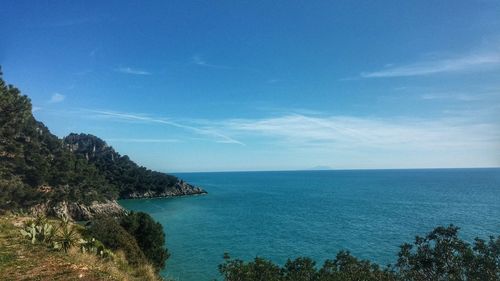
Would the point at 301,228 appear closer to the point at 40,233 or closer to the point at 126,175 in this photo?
the point at 40,233

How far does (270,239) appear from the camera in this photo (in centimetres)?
6444

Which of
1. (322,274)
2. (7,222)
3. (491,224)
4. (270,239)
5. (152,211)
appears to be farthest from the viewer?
(152,211)

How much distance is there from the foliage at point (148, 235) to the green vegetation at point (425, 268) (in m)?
21.4

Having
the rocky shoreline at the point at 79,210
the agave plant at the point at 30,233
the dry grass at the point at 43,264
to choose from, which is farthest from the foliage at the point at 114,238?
the rocky shoreline at the point at 79,210

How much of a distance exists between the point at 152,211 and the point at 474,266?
96882mm

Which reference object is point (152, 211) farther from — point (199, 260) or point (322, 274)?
point (322, 274)

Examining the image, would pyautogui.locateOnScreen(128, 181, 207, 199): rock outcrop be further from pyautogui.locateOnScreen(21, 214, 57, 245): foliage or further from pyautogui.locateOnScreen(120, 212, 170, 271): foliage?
pyautogui.locateOnScreen(21, 214, 57, 245): foliage

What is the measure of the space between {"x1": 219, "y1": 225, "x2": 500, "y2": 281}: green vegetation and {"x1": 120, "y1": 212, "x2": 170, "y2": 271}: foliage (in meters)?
21.4

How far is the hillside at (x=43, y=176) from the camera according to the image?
45.5 metres

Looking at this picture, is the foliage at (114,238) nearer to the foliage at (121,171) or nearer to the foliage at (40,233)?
the foliage at (40,233)

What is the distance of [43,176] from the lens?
7088 cm

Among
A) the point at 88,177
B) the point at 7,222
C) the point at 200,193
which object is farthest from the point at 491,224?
the point at 200,193

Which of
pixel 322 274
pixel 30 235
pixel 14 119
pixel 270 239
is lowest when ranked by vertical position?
pixel 270 239

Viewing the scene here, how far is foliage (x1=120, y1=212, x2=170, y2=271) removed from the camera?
41656mm
